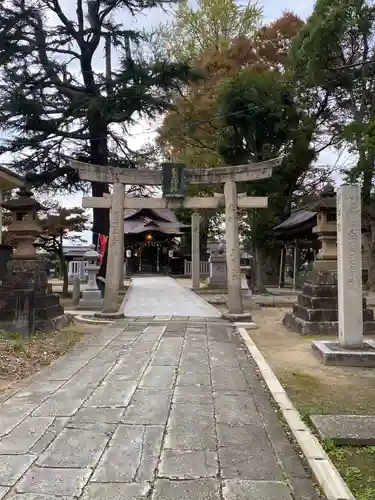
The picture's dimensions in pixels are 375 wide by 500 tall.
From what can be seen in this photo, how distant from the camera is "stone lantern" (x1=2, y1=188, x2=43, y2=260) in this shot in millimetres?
10195

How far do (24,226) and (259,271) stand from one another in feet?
42.2

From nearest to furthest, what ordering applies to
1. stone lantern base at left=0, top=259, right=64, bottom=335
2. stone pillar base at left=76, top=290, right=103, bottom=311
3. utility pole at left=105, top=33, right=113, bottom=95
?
stone lantern base at left=0, top=259, right=64, bottom=335
stone pillar base at left=76, top=290, right=103, bottom=311
utility pole at left=105, top=33, right=113, bottom=95

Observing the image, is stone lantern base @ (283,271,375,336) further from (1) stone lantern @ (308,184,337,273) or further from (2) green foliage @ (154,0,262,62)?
(2) green foliage @ (154,0,262,62)

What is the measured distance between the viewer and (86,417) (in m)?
4.30

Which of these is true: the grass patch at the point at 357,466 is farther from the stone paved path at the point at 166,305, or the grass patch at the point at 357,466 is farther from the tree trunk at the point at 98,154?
the tree trunk at the point at 98,154

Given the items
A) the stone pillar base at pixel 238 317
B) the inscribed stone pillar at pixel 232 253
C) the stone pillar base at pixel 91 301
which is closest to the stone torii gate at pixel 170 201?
the inscribed stone pillar at pixel 232 253

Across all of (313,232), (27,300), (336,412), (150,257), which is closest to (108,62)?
(313,232)

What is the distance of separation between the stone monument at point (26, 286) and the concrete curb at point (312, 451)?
5.20 m

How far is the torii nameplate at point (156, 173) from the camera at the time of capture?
12031mm

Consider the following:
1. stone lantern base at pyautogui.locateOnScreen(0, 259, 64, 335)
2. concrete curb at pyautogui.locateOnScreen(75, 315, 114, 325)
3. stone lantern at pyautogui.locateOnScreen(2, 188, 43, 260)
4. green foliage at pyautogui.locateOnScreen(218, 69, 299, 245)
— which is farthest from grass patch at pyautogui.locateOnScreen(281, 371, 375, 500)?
green foliage at pyautogui.locateOnScreen(218, 69, 299, 245)

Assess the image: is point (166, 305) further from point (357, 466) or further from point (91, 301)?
point (357, 466)

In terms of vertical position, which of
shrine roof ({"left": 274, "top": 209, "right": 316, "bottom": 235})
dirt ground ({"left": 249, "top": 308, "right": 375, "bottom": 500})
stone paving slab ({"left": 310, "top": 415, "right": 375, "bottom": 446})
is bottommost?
dirt ground ({"left": 249, "top": 308, "right": 375, "bottom": 500})

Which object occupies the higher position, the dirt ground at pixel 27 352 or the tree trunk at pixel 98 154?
the tree trunk at pixel 98 154

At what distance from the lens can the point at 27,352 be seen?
7.17 metres
